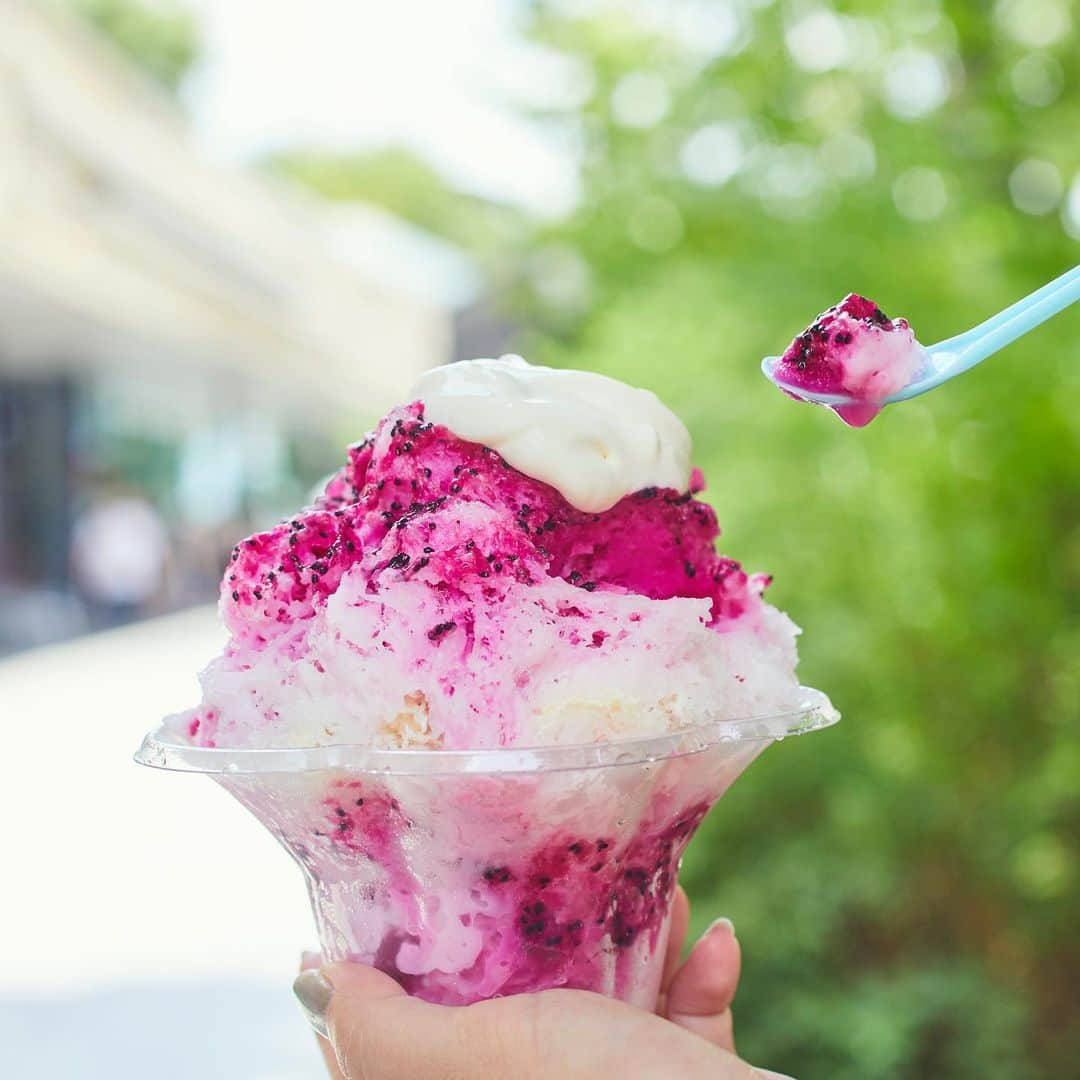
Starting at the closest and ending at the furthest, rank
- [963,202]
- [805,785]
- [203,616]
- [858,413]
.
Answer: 1. [858,413]
2. [963,202]
3. [805,785]
4. [203,616]

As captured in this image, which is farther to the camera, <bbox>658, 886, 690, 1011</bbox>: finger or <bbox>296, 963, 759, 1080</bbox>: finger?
<bbox>658, 886, 690, 1011</bbox>: finger

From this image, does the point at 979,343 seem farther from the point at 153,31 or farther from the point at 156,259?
the point at 153,31

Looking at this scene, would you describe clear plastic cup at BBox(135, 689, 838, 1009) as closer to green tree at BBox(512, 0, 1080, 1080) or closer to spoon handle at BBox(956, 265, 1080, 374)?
spoon handle at BBox(956, 265, 1080, 374)

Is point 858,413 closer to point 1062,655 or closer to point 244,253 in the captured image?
point 1062,655

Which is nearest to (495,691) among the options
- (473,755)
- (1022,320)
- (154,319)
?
(473,755)

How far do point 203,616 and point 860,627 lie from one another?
518 inches

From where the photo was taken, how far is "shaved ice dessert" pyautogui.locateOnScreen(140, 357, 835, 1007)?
3.66 ft

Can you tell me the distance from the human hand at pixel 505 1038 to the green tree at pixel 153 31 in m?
27.6

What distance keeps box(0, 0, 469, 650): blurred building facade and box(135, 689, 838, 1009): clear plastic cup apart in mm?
3855

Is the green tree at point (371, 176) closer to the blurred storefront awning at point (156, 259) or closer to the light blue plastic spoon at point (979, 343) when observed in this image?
the blurred storefront awning at point (156, 259)

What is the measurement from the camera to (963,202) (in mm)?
3258

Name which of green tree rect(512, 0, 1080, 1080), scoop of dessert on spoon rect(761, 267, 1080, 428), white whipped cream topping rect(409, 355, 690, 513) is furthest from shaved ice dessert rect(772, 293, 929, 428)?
green tree rect(512, 0, 1080, 1080)

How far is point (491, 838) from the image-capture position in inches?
45.1

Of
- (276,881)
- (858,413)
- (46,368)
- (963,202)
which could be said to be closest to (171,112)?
(46,368)
